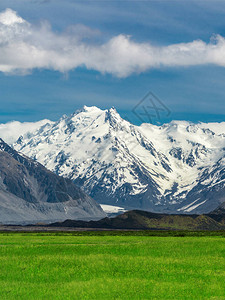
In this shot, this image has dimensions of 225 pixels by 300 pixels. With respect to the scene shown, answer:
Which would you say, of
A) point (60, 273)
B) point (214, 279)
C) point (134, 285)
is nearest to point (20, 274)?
point (60, 273)

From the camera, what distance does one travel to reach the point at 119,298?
140 ft

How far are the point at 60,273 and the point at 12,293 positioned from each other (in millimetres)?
13358

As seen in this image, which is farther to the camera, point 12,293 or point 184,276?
point 184,276

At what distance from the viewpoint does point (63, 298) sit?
42.7 m

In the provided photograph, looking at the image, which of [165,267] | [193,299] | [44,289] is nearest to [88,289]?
[44,289]

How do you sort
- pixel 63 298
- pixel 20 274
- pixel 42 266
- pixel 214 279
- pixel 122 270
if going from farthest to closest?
pixel 42 266 → pixel 122 270 → pixel 20 274 → pixel 214 279 → pixel 63 298

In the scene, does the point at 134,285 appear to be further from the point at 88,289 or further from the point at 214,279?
the point at 214,279

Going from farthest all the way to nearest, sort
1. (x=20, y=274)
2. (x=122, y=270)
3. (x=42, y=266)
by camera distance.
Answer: (x=42, y=266)
(x=122, y=270)
(x=20, y=274)

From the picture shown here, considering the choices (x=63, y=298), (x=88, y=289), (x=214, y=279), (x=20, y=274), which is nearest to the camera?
(x=63, y=298)

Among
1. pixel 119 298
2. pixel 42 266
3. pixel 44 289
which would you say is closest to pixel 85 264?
pixel 42 266

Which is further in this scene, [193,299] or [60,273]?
[60,273]

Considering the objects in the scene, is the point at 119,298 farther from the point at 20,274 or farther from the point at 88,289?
the point at 20,274

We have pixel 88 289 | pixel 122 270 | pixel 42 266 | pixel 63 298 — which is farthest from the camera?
pixel 42 266

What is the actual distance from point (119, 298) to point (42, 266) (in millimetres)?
23535
